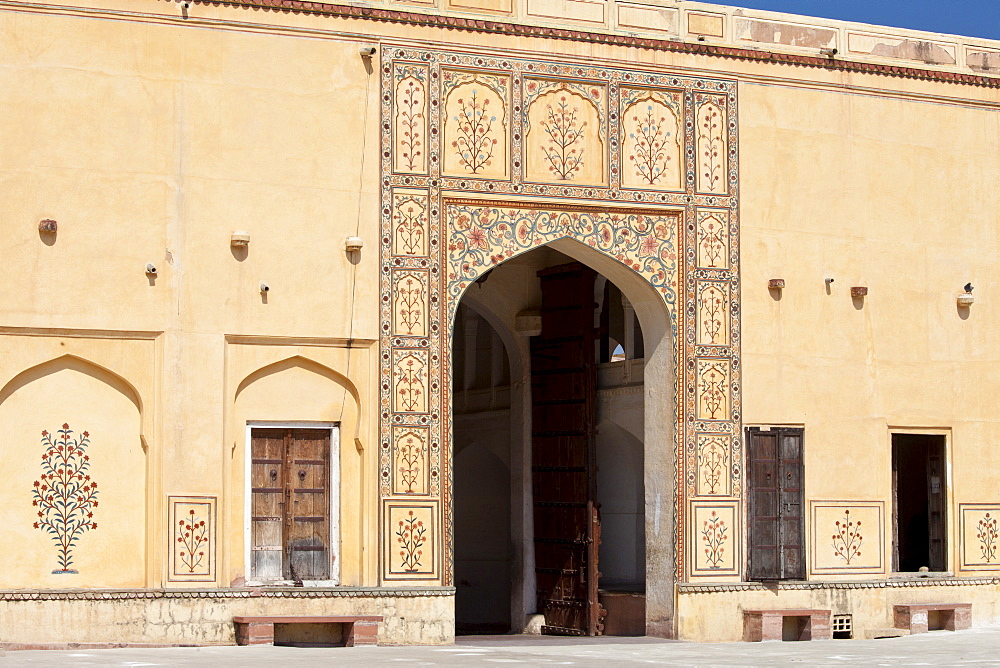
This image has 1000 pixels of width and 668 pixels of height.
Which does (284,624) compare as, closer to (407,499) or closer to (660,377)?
(407,499)

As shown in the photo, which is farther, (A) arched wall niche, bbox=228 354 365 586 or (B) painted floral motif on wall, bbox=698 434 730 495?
(B) painted floral motif on wall, bbox=698 434 730 495

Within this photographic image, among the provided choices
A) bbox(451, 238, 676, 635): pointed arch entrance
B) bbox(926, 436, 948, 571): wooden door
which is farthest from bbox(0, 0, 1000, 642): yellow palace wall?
bbox(451, 238, 676, 635): pointed arch entrance

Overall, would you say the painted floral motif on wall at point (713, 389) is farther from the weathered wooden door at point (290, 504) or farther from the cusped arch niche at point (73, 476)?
the cusped arch niche at point (73, 476)

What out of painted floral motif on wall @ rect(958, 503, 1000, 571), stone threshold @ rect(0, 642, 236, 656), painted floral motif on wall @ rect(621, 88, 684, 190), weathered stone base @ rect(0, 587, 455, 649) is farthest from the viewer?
painted floral motif on wall @ rect(958, 503, 1000, 571)

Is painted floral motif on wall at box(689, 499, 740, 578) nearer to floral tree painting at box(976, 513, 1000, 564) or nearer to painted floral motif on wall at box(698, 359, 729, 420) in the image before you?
painted floral motif on wall at box(698, 359, 729, 420)

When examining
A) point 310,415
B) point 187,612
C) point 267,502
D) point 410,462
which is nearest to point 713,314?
point 410,462

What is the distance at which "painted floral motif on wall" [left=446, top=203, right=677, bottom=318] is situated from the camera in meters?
12.7

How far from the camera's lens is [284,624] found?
11789 millimetres

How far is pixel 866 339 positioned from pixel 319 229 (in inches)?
203

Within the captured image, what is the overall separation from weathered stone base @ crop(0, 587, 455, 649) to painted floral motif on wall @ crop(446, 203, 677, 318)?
102 inches

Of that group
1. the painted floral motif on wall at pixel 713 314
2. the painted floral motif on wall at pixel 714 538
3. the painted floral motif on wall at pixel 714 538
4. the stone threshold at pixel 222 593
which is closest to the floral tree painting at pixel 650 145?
the painted floral motif on wall at pixel 713 314

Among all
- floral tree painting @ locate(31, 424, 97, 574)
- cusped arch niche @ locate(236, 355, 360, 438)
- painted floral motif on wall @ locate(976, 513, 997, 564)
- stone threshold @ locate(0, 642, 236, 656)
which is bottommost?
stone threshold @ locate(0, 642, 236, 656)

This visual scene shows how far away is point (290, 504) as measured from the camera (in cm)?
1215

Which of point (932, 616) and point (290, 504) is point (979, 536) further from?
point (290, 504)
